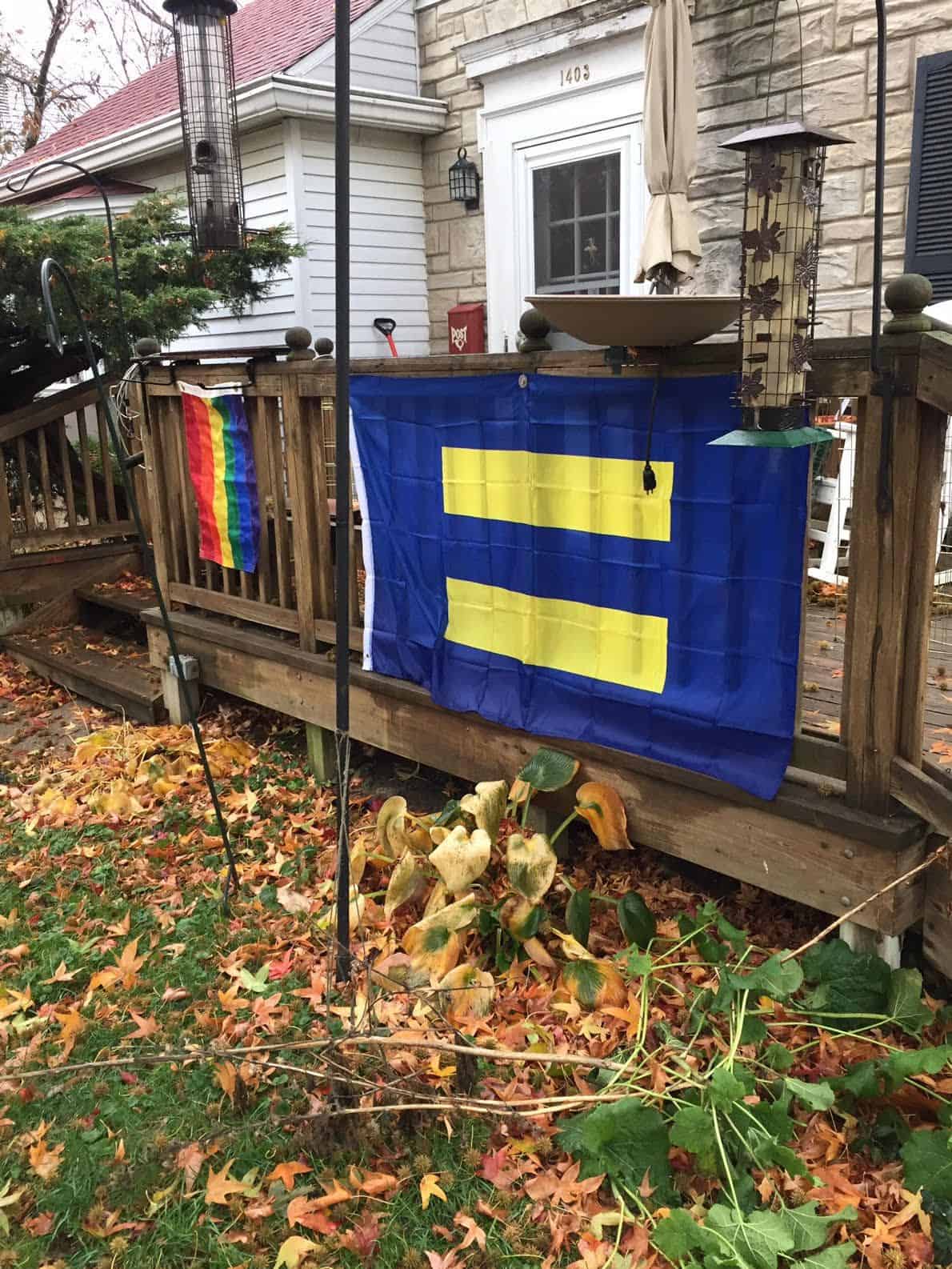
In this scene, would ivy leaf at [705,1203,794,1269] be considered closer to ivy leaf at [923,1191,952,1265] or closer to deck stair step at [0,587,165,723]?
ivy leaf at [923,1191,952,1265]

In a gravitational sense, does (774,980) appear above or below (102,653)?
above

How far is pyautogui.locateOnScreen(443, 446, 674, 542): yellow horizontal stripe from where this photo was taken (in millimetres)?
3324

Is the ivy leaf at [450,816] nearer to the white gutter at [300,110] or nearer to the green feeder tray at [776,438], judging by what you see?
the green feeder tray at [776,438]

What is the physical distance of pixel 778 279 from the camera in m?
2.68

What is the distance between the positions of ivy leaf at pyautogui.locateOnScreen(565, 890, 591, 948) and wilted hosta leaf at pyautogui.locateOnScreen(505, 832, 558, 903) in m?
0.10

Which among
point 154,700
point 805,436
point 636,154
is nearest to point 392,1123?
point 805,436

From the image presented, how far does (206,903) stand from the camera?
13.8 ft

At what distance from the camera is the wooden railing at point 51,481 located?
8039 mm

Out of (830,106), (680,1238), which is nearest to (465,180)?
(830,106)

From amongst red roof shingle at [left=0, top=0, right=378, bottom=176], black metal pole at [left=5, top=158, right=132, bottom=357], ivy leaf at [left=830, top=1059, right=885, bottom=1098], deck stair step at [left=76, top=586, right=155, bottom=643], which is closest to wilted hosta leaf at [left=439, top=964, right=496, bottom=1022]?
ivy leaf at [left=830, top=1059, right=885, bottom=1098]

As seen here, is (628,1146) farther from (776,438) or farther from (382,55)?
(382,55)

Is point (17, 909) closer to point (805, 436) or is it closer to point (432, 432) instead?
point (432, 432)

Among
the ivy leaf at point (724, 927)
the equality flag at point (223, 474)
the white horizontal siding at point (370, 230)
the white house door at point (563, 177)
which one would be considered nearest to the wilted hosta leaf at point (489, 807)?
the ivy leaf at point (724, 927)

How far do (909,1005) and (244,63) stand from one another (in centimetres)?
950
